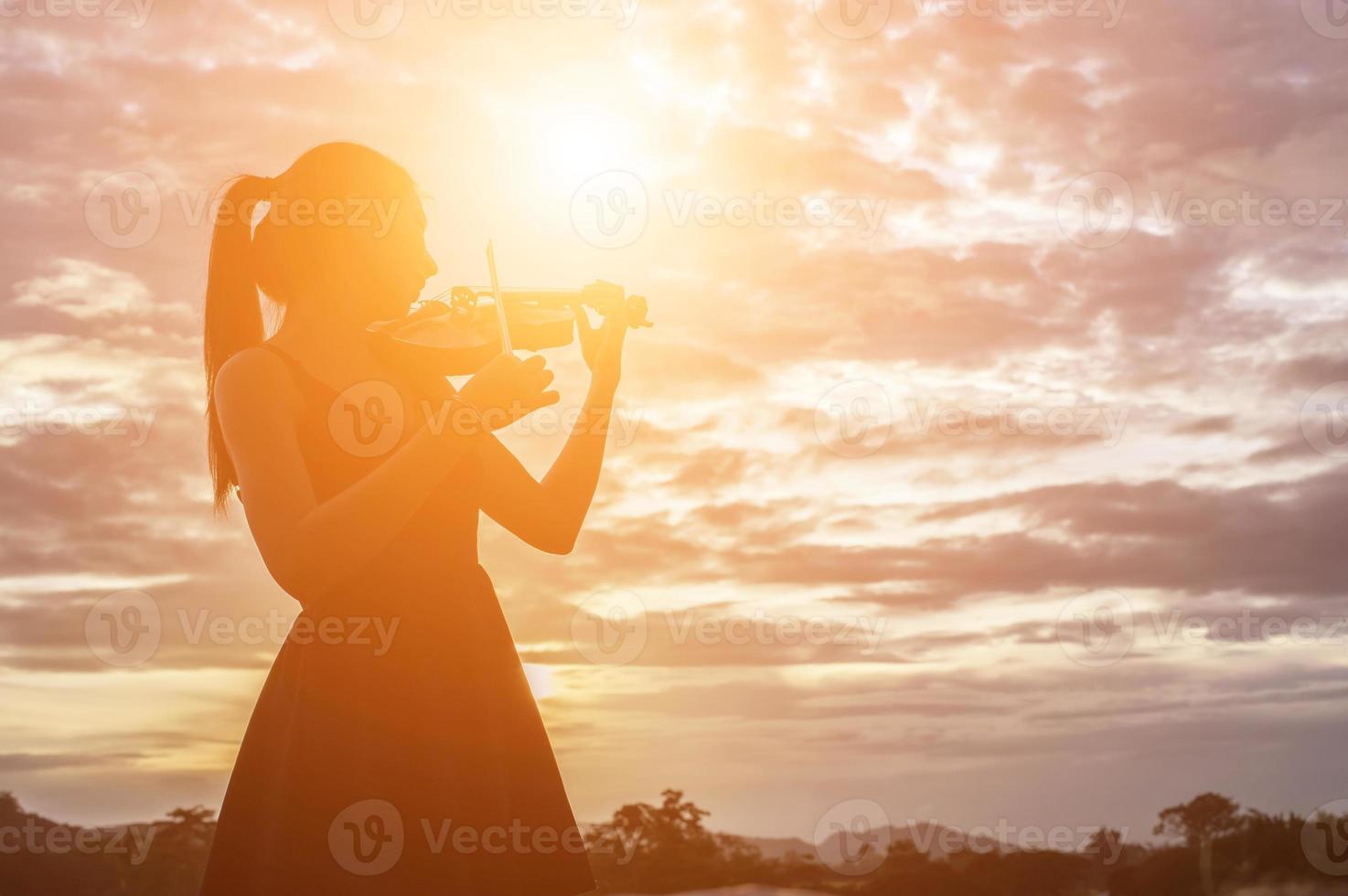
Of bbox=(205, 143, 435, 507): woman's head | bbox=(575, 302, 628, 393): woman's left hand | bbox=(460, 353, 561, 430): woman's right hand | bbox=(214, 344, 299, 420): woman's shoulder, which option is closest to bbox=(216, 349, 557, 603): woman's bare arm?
bbox=(214, 344, 299, 420): woman's shoulder

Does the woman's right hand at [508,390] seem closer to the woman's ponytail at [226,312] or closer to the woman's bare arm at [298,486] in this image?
the woman's bare arm at [298,486]

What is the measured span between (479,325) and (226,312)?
95 centimetres

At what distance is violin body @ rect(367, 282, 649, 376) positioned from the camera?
12.1 feet

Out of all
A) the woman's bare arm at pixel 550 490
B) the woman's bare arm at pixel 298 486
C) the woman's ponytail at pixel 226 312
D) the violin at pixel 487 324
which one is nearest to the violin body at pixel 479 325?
the violin at pixel 487 324

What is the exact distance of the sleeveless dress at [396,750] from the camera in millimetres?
2951

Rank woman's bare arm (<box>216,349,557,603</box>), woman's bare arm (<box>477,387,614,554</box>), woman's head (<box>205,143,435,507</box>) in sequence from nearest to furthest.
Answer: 1. woman's bare arm (<box>216,349,557,603</box>)
2. woman's head (<box>205,143,435,507</box>)
3. woman's bare arm (<box>477,387,614,554</box>)

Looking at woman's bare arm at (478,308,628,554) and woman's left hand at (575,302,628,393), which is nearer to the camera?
woman's bare arm at (478,308,628,554)

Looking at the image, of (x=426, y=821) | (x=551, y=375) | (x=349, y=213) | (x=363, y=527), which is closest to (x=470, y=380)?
(x=551, y=375)

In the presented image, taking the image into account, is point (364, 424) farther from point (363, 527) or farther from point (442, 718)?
point (442, 718)

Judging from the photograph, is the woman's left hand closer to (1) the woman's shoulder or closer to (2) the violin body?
(2) the violin body

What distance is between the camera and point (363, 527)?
2.98 m

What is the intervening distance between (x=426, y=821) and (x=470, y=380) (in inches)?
53.0

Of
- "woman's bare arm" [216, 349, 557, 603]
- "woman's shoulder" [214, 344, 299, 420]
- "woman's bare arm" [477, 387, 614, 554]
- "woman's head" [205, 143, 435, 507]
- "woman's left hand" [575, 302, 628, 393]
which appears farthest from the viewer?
"woman's left hand" [575, 302, 628, 393]

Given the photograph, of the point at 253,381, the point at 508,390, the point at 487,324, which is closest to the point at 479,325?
the point at 487,324
